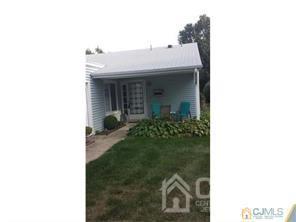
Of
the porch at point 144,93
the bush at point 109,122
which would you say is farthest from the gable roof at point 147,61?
the bush at point 109,122

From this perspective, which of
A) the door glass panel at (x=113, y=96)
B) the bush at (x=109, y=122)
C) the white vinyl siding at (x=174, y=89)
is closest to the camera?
the bush at (x=109, y=122)

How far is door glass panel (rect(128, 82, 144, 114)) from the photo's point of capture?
1166 centimetres

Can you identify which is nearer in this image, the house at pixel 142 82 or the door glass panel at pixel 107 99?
the house at pixel 142 82

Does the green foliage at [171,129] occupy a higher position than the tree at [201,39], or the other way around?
the tree at [201,39]

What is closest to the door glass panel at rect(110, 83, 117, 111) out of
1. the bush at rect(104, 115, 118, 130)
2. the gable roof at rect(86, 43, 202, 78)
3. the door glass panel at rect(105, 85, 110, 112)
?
the door glass panel at rect(105, 85, 110, 112)

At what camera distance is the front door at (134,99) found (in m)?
11.6

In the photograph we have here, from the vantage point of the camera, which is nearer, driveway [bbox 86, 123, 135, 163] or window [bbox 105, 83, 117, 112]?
driveway [bbox 86, 123, 135, 163]

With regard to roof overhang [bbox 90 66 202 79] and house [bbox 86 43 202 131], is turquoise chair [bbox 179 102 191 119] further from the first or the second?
roof overhang [bbox 90 66 202 79]

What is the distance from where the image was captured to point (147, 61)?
11234 mm

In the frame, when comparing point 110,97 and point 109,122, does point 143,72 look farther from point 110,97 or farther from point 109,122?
point 109,122

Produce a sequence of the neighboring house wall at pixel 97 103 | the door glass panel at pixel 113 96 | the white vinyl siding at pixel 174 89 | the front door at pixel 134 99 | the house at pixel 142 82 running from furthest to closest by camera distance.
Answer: the front door at pixel 134 99
the door glass panel at pixel 113 96
the white vinyl siding at pixel 174 89
the house at pixel 142 82
the neighboring house wall at pixel 97 103

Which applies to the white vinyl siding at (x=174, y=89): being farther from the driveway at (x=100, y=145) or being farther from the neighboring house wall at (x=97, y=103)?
the driveway at (x=100, y=145)
